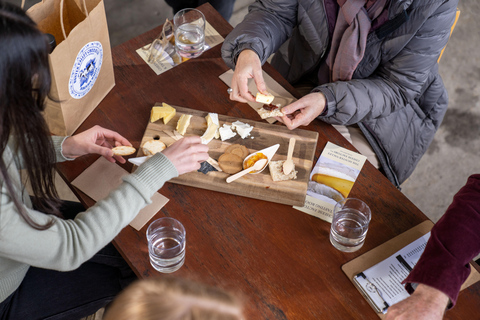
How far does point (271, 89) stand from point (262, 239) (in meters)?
0.58

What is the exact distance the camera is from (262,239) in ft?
3.96

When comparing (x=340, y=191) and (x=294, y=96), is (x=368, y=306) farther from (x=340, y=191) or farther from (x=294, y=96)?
(x=294, y=96)

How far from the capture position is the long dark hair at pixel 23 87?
88cm

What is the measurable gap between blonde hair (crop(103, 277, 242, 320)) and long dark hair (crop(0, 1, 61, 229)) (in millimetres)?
433

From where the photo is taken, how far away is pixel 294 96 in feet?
5.02

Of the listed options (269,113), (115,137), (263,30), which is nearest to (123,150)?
(115,137)

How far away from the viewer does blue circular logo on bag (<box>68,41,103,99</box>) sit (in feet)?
4.04

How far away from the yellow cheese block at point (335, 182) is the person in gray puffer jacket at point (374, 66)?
19 cm

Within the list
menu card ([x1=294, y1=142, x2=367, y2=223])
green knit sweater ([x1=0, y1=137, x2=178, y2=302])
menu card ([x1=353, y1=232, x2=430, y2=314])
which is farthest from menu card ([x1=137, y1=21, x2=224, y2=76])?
menu card ([x1=353, y1=232, x2=430, y2=314])

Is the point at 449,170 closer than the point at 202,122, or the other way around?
the point at 202,122

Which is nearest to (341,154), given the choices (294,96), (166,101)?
(294,96)

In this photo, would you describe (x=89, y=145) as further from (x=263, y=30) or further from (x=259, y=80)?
(x=263, y=30)

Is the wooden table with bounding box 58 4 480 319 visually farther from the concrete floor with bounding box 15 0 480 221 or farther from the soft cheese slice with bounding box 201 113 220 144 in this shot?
the concrete floor with bounding box 15 0 480 221

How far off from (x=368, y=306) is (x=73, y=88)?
101cm
